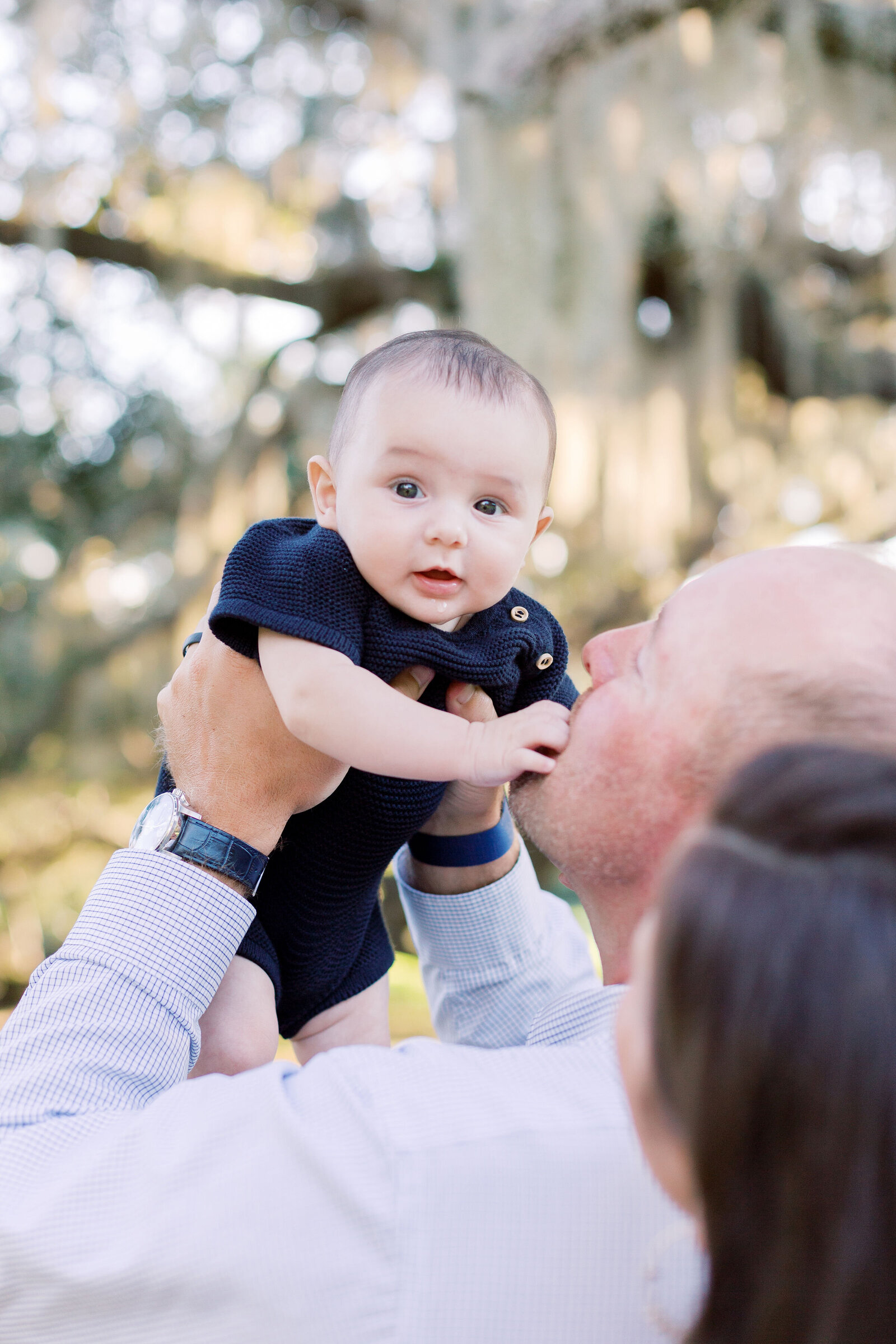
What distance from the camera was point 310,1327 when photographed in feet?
2.41

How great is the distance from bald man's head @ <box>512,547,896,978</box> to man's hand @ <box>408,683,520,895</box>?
0.32 metres

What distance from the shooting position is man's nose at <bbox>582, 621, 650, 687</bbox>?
3.84 ft

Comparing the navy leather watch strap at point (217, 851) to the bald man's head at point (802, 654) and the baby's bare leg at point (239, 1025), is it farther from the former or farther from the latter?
the bald man's head at point (802, 654)

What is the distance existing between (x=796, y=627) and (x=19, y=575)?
5.01 metres

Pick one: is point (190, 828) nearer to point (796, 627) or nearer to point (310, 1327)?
point (310, 1327)

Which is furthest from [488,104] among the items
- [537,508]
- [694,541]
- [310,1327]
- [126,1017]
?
[310,1327]

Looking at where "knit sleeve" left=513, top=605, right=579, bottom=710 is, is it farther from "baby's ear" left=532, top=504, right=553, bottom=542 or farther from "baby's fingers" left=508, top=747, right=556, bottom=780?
"baby's fingers" left=508, top=747, right=556, bottom=780

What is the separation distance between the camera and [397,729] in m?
1.08

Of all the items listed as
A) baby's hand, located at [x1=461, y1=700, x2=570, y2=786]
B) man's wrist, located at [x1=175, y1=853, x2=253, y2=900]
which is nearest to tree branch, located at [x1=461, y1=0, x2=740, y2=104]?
baby's hand, located at [x1=461, y1=700, x2=570, y2=786]

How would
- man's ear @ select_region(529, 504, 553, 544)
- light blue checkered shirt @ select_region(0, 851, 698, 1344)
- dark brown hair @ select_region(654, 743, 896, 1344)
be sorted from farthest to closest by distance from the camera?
1. man's ear @ select_region(529, 504, 553, 544)
2. light blue checkered shirt @ select_region(0, 851, 698, 1344)
3. dark brown hair @ select_region(654, 743, 896, 1344)

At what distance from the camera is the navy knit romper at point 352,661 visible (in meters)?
1.18

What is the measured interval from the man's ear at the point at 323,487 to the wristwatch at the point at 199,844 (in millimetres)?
425

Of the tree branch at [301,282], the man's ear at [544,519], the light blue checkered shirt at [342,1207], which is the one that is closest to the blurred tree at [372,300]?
the tree branch at [301,282]

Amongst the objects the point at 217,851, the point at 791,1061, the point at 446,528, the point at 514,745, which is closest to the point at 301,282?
the point at 446,528
